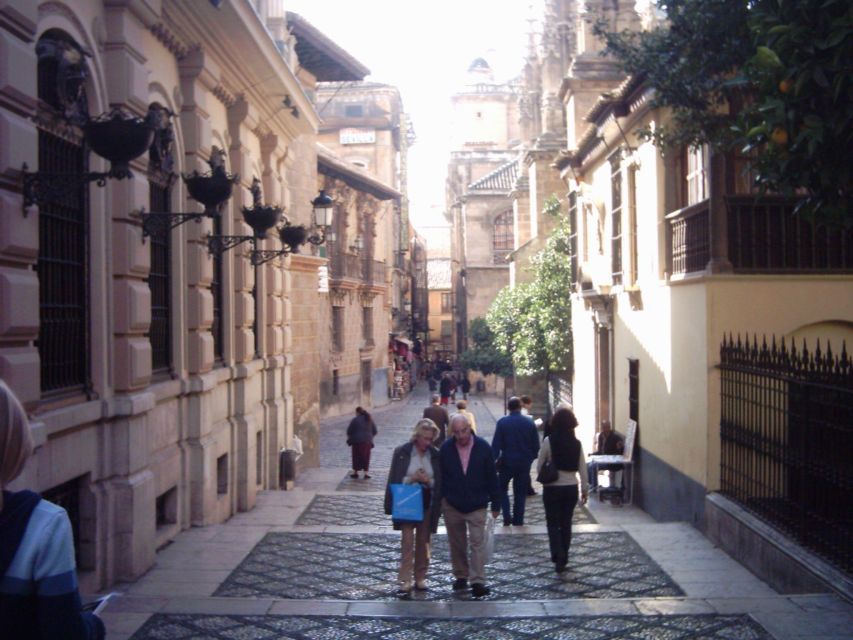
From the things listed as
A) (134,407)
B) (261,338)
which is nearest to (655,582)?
(134,407)

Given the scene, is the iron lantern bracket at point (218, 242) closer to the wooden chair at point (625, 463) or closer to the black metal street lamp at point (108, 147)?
the black metal street lamp at point (108, 147)

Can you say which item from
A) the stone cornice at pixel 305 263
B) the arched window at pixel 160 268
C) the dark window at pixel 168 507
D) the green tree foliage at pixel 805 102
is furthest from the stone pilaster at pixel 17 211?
the stone cornice at pixel 305 263

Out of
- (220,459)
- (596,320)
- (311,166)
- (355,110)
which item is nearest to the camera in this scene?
(220,459)

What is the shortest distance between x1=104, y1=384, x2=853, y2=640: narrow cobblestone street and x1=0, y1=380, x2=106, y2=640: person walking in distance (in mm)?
4269

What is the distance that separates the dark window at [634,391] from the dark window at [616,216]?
203 centimetres

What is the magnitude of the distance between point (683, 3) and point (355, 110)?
47.9 m

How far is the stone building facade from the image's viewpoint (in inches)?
260

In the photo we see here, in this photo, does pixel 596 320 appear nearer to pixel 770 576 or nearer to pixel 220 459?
pixel 220 459

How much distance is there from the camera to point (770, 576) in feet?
→ 28.0

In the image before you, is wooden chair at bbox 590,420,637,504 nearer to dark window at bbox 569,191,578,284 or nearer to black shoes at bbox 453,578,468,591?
black shoes at bbox 453,578,468,591

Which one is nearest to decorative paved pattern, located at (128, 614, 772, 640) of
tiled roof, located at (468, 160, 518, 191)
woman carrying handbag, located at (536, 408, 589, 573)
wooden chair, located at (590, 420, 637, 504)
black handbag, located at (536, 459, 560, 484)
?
woman carrying handbag, located at (536, 408, 589, 573)

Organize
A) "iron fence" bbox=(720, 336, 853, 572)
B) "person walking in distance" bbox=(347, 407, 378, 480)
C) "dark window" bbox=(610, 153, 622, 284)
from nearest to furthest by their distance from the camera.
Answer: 1. "iron fence" bbox=(720, 336, 853, 572)
2. "dark window" bbox=(610, 153, 622, 284)
3. "person walking in distance" bbox=(347, 407, 378, 480)

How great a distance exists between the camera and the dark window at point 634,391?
16334 millimetres

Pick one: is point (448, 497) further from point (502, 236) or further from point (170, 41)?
point (502, 236)
